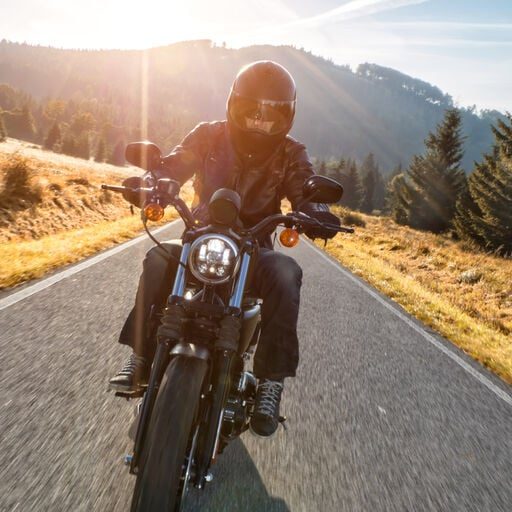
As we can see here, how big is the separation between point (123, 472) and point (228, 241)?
1.19 m

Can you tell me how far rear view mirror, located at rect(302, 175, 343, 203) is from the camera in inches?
97.5

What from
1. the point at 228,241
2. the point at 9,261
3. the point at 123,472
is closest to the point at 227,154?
the point at 228,241

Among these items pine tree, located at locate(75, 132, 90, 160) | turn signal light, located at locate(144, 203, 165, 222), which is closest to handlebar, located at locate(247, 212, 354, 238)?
turn signal light, located at locate(144, 203, 165, 222)

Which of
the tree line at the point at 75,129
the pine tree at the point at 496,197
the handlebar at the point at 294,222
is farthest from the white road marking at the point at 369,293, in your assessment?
the tree line at the point at 75,129

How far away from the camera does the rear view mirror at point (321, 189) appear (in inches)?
97.5

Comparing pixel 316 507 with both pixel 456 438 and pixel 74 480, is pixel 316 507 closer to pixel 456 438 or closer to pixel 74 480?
pixel 74 480

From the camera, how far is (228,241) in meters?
2.02

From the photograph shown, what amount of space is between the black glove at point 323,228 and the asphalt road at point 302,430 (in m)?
1.19

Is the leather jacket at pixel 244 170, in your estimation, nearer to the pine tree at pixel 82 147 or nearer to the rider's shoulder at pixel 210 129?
the rider's shoulder at pixel 210 129

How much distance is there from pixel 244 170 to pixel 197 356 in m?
1.73

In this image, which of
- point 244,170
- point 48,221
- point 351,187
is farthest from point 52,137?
point 244,170

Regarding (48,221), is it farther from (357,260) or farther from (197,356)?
(197,356)

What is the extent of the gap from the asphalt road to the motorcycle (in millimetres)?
271

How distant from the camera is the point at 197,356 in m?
1.90
